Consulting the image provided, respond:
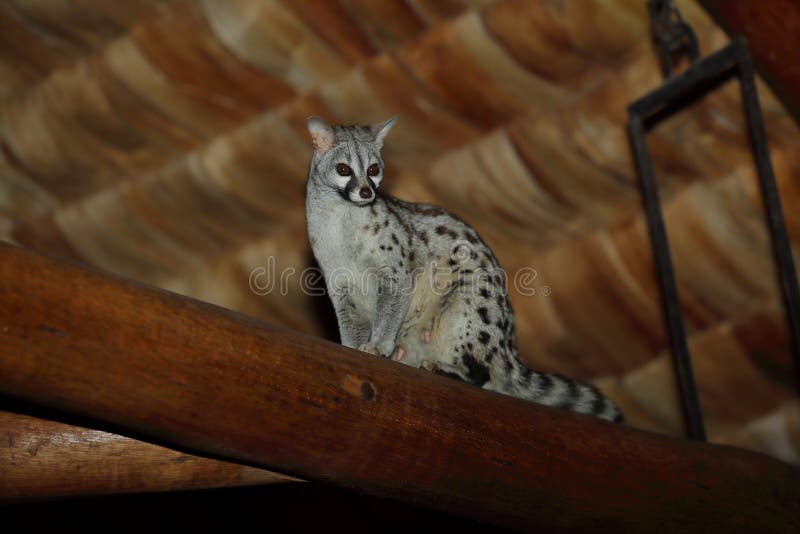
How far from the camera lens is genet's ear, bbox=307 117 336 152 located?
5117mm

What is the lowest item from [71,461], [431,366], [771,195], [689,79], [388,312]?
[71,461]

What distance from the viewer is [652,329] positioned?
6.82 meters

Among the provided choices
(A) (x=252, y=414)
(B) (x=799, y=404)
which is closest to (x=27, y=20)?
(A) (x=252, y=414)

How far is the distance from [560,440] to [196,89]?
3.64m

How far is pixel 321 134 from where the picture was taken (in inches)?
203

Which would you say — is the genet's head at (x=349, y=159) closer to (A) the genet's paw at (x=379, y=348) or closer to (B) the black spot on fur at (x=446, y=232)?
(B) the black spot on fur at (x=446, y=232)

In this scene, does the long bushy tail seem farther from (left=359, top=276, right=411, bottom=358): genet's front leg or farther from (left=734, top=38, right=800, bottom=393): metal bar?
(left=734, top=38, right=800, bottom=393): metal bar

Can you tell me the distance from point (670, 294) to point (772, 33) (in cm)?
136

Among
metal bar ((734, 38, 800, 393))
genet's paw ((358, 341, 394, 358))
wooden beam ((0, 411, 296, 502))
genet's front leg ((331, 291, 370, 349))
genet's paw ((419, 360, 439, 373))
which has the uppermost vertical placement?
metal bar ((734, 38, 800, 393))

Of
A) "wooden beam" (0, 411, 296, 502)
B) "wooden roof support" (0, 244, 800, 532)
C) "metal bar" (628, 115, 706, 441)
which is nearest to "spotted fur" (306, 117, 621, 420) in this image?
"metal bar" (628, 115, 706, 441)

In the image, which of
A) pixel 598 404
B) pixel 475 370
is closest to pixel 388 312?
pixel 475 370

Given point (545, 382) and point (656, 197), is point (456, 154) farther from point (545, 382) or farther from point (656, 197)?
point (545, 382)

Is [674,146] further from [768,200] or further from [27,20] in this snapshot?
[27,20]

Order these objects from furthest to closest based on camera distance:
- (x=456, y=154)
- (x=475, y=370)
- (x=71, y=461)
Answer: (x=456, y=154) < (x=475, y=370) < (x=71, y=461)
